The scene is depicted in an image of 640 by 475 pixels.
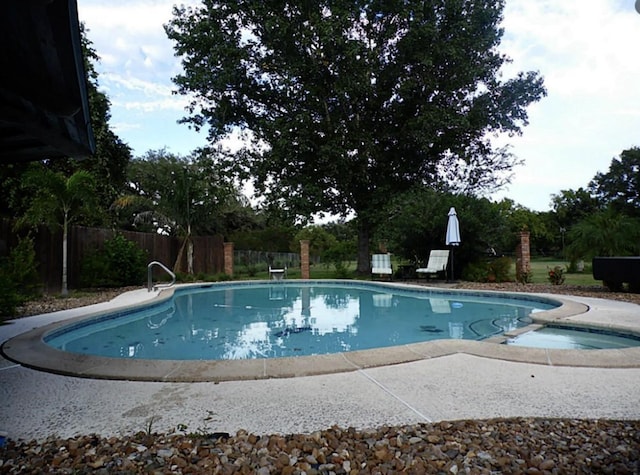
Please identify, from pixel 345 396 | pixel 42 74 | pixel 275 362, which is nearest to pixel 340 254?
pixel 275 362

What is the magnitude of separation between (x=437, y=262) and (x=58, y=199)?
34.9ft

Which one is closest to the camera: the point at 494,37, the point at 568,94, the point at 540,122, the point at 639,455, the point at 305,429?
the point at 639,455

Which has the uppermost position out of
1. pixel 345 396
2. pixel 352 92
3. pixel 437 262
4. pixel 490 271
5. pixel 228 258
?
pixel 352 92

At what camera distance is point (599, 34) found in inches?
319

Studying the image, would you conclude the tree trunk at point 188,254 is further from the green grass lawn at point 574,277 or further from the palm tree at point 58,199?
the green grass lawn at point 574,277

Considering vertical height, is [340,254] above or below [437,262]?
above

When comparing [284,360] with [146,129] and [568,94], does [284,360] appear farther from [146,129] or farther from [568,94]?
[146,129]

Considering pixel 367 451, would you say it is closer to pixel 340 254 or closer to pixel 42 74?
pixel 42 74

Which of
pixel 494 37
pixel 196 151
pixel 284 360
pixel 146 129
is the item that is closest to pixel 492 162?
pixel 494 37

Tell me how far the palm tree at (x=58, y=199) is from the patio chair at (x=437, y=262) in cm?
958

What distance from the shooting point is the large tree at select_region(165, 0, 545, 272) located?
1352 centimetres

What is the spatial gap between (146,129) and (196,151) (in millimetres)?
2041

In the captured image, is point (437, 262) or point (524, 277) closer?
point (524, 277)

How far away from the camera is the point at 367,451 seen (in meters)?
1.78
